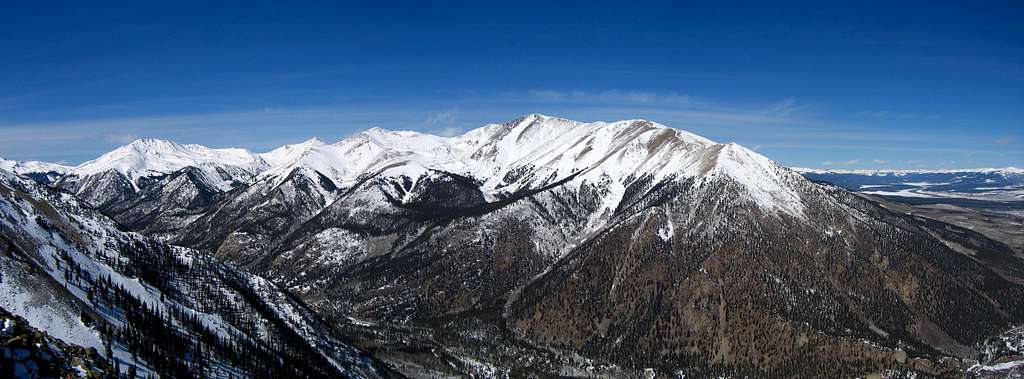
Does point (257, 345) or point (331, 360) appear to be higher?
point (257, 345)

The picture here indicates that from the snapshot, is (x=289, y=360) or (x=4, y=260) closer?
(x=4, y=260)

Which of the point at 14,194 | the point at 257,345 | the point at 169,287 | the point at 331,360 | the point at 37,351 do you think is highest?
the point at 14,194

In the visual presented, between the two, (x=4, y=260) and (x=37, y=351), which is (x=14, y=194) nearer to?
(x=4, y=260)

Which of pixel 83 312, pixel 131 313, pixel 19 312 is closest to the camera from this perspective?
pixel 19 312

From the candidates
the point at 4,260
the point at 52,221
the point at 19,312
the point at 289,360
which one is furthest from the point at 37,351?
the point at 52,221

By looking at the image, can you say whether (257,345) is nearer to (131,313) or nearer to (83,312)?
(131,313)

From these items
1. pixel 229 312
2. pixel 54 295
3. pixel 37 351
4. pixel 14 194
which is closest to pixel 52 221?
pixel 14 194

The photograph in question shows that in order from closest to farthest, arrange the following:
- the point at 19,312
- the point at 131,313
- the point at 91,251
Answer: the point at 19,312 → the point at 131,313 → the point at 91,251
